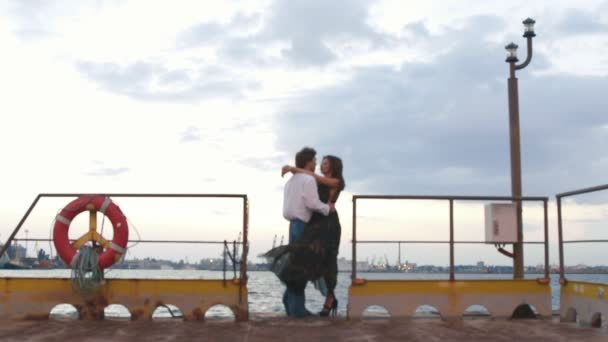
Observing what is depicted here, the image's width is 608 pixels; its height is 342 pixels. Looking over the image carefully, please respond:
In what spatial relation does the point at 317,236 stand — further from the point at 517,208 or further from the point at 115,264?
the point at 517,208

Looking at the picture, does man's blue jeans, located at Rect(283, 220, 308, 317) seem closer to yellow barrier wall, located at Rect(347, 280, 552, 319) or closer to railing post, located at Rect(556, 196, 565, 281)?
yellow barrier wall, located at Rect(347, 280, 552, 319)

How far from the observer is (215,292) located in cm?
683

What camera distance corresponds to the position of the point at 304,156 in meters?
6.91

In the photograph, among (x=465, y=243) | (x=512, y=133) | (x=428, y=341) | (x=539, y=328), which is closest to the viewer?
(x=428, y=341)

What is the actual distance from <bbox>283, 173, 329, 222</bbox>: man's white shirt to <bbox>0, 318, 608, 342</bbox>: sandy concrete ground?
107 cm

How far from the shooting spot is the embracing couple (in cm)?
661

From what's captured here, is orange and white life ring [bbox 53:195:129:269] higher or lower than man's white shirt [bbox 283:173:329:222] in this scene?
lower

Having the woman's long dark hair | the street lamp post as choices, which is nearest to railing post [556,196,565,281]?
the street lamp post

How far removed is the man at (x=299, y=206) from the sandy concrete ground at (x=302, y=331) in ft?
0.89

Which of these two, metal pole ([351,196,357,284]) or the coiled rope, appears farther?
metal pole ([351,196,357,284])

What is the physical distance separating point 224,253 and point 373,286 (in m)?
1.64

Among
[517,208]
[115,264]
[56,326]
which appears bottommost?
[56,326]

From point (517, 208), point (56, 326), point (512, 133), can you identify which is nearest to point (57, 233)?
point (56, 326)

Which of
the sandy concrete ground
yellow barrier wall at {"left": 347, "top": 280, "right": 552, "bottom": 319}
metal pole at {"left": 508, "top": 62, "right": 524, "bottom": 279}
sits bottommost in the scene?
the sandy concrete ground
